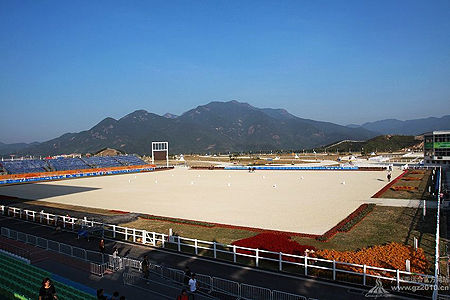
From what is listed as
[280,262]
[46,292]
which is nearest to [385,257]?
[280,262]

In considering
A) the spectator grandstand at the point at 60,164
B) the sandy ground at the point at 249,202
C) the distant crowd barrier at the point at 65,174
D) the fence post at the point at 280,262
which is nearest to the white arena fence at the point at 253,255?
the fence post at the point at 280,262

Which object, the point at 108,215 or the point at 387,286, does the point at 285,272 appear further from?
the point at 108,215

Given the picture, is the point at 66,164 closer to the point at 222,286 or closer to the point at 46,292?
the point at 222,286

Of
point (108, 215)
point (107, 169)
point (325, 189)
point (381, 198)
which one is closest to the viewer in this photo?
point (108, 215)

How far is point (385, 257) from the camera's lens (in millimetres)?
15055

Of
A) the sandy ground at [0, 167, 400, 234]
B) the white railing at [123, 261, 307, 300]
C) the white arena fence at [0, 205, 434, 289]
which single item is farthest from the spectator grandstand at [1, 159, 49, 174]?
the white railing at [123, 261, 307, 300]

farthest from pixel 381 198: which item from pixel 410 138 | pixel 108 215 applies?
pixel 410 138

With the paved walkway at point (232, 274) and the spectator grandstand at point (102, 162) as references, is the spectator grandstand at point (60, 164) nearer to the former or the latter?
the spectator grandstand at point (102, 162)

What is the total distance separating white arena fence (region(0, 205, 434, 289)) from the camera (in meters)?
12.5

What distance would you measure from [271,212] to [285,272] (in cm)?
1359

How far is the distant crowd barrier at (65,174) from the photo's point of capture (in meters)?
61.5

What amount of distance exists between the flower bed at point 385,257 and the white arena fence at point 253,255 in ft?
1.49

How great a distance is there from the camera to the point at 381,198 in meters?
33.4

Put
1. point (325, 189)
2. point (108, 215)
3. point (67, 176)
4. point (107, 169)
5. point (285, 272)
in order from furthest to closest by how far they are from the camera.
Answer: point (107, 169) < point (67, 176) < point (325, 189) < point (108, 215) < point (285, 272)
